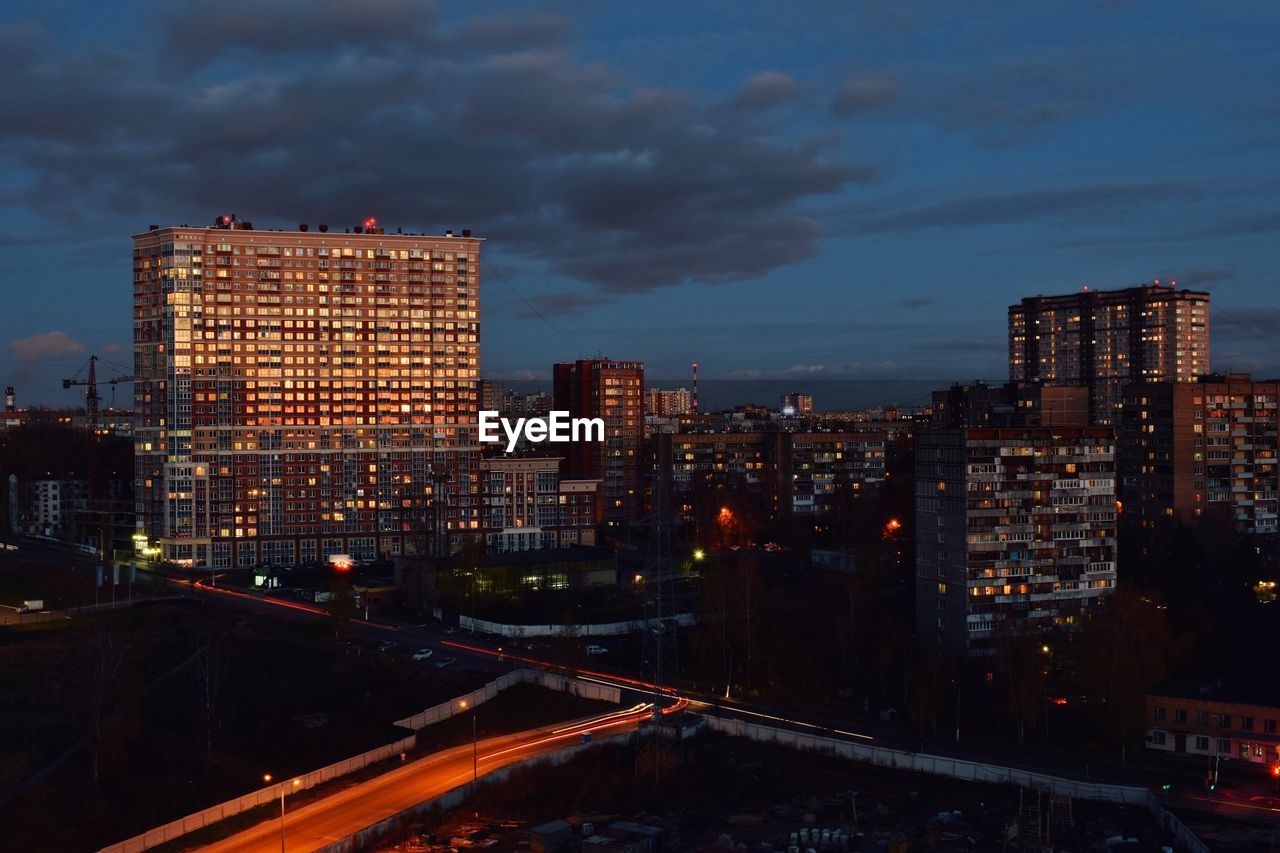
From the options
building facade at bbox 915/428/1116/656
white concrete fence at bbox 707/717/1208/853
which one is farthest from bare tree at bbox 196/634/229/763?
building facade at bbox 915/428/1116/656

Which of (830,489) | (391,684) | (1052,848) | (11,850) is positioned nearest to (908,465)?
(830,489)

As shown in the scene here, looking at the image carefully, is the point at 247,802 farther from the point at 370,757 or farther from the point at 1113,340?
the point at 1113,340

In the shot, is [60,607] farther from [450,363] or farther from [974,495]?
[974,495]

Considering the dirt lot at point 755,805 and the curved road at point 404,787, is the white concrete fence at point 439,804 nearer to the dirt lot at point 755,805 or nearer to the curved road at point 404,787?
the dirt lot at point 755,805

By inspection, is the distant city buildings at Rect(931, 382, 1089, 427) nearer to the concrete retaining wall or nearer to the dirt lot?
the dirt lot

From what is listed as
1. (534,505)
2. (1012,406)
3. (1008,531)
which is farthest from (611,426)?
(1008,531)

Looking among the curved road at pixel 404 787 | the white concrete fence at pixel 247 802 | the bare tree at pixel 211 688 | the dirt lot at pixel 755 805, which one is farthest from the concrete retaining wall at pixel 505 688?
the bare tree at pixel 211 688
